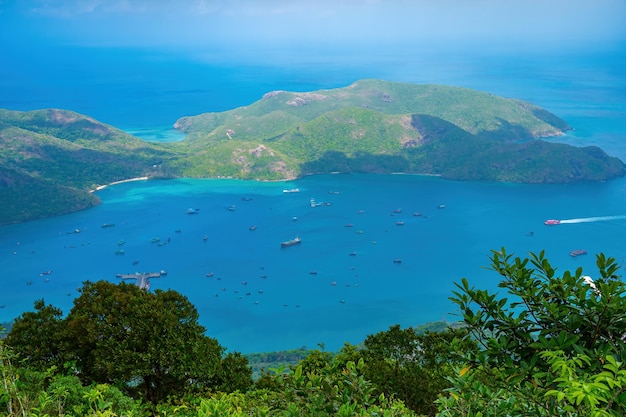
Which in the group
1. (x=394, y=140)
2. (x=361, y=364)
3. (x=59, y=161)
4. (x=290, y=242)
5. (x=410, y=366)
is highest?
(x=394, y=140)

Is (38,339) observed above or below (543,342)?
below

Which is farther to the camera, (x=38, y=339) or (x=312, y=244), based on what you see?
(x=312, y=244)

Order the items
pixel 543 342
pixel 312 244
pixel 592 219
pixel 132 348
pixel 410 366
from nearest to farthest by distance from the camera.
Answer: pixel 543 342 → pixel 132 348 → pixel 410 366 → pixel 312 244 → pixel 592 219

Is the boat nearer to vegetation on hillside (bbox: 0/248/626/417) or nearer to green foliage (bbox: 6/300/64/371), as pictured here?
vegetation on hillside (bbox: 0/248/626/417)

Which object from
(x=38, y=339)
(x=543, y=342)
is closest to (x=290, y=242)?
(x=38, y=339)

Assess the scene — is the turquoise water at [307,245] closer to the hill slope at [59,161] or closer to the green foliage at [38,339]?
Answer: the hill slope at [59,161]

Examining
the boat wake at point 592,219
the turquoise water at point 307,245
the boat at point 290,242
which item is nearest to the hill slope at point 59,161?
the turquoise water at point 307,245

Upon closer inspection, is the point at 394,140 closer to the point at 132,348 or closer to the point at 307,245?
the point at 307,245
